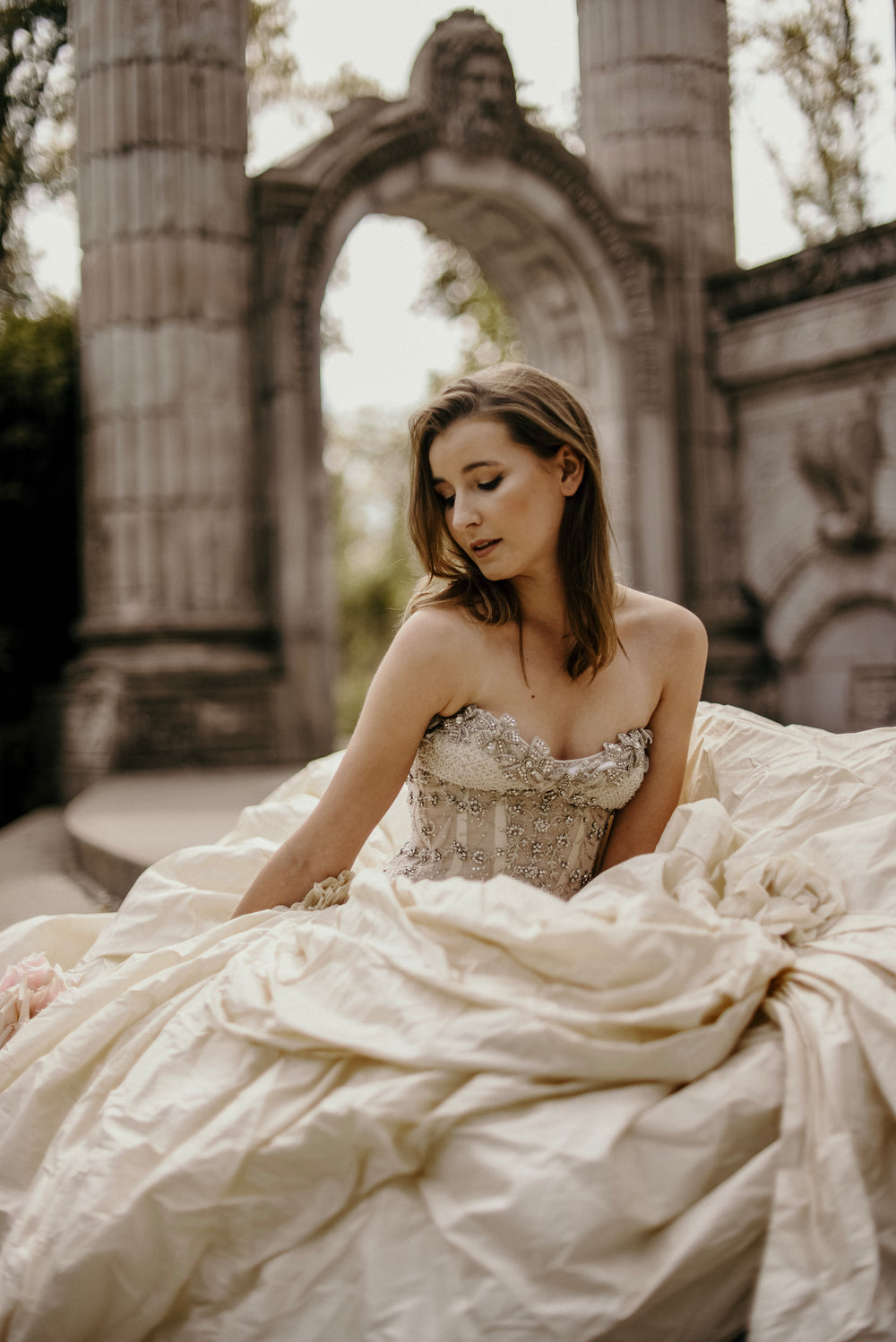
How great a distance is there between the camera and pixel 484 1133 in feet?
4.80

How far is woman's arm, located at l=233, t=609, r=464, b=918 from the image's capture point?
208 centimetres

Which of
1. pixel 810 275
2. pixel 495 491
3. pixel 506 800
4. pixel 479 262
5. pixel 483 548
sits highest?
pixel 479 262

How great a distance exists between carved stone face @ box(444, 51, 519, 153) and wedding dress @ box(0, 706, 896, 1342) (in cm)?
732

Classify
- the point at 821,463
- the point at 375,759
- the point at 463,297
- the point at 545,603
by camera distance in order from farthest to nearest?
the point at 463,297 < the point at 821,463 < the point at 545,603 < the point at 375,759

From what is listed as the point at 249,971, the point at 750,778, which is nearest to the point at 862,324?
the point at 750,778

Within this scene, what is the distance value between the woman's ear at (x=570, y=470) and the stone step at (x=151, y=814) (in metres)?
2.15

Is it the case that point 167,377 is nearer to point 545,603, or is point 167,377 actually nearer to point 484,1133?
point 545,603

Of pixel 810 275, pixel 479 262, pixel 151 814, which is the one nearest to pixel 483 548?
pixel 151 814

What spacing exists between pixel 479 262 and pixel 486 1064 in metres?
8.94

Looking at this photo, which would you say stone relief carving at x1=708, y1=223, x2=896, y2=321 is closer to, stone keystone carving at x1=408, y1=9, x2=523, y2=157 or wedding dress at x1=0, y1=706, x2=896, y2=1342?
stone keystone carving at x1=408, y1=9, x2=523, y2=157

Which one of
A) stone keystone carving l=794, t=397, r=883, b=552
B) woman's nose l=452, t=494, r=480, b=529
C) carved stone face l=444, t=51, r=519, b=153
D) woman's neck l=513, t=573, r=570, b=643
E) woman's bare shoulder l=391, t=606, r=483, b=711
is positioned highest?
carved stone face l=444, t=51, r=519, b=153

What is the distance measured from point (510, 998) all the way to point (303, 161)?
23.0 ft

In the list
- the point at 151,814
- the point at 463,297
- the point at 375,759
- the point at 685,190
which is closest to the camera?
the point at 375,759

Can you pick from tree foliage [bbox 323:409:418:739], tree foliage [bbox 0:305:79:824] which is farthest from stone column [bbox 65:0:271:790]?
tree foliage [bbox 323:409:418:739]
